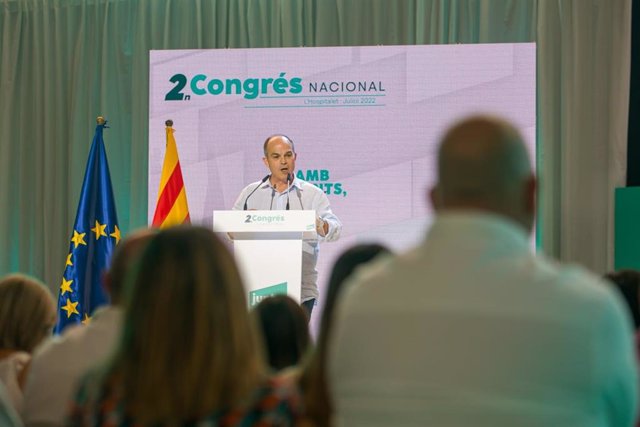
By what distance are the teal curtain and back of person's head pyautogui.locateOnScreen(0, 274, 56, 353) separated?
5.50 metres

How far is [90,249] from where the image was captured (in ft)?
21.4

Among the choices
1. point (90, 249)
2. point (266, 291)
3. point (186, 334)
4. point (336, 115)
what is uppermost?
point (336, 115)

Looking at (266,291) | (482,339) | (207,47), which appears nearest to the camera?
(482,339)

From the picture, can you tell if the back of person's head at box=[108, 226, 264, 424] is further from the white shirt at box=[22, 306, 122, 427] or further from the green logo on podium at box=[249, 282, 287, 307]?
the green logo on podium at box=[249, 282, 287, 307]

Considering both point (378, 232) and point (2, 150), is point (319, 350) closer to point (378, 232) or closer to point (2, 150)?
point (378, 232)

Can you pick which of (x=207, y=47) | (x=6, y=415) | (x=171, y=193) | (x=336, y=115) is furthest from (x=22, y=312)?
(x=207, y=47)

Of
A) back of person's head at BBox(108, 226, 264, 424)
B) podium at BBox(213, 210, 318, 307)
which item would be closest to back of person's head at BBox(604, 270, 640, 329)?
back of person's head at BBox(108, 226, 264, 424)

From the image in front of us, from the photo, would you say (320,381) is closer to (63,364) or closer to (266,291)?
(63,364)

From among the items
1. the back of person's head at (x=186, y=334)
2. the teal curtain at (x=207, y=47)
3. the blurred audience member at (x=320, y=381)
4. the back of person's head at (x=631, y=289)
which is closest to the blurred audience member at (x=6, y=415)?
the back of person's head at (x=186, y=334)

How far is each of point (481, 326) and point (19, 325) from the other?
1.57 meters

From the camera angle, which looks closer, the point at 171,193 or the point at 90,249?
the point at 90,249

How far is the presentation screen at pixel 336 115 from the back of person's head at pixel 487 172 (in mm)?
5345

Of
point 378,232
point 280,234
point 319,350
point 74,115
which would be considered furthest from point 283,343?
point 74,115

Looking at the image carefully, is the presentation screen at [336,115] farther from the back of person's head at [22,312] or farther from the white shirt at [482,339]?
the white shirt at [482,339]
